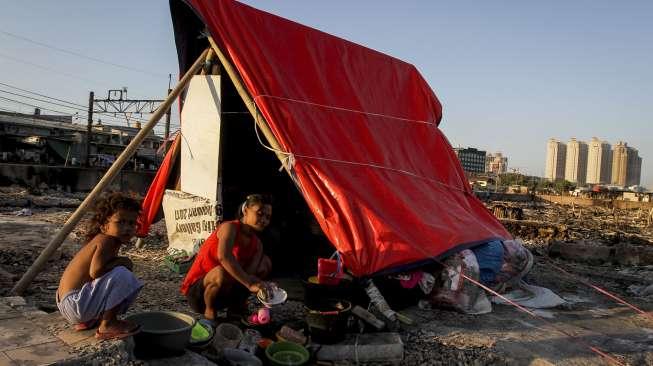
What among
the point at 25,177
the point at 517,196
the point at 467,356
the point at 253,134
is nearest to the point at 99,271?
the point at 467,356

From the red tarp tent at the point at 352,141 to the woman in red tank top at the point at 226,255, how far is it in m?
0.88

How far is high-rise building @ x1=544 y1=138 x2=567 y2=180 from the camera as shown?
90.1 m

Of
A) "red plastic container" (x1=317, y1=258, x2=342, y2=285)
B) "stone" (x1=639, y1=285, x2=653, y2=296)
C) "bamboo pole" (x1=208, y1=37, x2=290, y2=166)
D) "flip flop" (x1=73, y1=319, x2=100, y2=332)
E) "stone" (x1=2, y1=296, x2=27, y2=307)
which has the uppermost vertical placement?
"bamboo pole" (x1=208, y1=37, x2=290, y2=166)

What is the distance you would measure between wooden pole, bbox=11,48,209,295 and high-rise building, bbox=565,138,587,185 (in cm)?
9435

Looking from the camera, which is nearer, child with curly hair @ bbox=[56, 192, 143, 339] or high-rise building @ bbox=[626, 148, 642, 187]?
child with curly hair @ bbox=[56, 192, 143, 339]

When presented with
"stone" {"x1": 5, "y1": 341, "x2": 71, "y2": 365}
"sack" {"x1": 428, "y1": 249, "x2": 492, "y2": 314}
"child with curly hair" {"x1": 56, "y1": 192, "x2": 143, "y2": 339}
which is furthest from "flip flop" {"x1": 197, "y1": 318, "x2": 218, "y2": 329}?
"sack" {"x1": 428, "y1": 249, "x2": 492, "y2": 314}

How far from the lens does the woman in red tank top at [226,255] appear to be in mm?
3301

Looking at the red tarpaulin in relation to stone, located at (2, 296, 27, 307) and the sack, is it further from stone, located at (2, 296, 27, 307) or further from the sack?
the sack

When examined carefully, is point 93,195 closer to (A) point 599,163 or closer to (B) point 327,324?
(B) point 327,324

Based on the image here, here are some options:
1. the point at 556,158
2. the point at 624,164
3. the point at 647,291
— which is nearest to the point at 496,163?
the point at 556,158

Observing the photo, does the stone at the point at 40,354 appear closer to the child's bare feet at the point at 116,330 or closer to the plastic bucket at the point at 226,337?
the child's bare feet at the point at 116,330

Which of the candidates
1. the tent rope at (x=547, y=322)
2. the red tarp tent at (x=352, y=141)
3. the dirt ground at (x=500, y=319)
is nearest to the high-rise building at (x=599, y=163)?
the dirt ground at (x=500, y=319)

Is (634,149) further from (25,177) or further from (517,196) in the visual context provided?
(25,177)

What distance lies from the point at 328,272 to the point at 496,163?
10985cm
